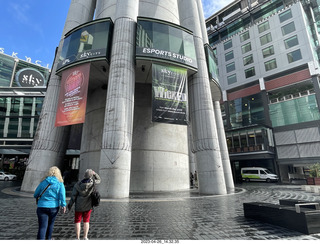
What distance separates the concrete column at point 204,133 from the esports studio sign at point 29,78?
94.8 meters

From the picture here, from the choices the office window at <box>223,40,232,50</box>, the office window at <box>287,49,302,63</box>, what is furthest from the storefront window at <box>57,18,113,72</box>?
the office window at <box>223,40,232,50</box>

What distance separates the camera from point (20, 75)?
89.0 m

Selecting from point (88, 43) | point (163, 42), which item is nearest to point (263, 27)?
point (163, 42)

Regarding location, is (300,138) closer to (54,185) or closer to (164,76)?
(164,76)

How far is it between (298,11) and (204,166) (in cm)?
4101

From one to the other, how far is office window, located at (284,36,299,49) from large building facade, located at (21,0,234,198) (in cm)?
2836

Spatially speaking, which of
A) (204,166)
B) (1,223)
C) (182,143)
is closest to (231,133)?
(182,143)

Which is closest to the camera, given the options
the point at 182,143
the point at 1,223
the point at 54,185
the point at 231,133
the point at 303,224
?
the point at 54,185

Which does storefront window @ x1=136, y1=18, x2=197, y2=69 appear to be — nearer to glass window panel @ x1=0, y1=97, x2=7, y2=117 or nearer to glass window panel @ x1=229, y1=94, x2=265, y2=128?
glass window panel @ x1=229, y1=94, x2=265, y2=128

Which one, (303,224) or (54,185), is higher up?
(54,185)

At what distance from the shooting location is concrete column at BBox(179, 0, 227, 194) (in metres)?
14.4

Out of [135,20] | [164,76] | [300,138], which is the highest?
[135,20]

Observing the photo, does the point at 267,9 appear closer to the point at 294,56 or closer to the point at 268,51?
the point at 268,51

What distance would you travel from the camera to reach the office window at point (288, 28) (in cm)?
3744
